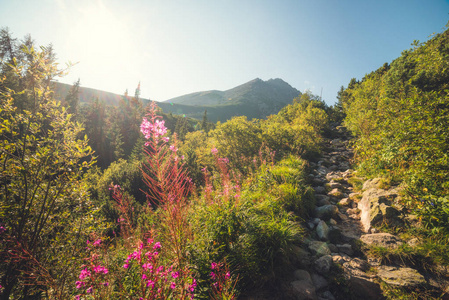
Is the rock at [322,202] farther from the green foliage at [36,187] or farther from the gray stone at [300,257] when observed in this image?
the green foliage at [36,187]

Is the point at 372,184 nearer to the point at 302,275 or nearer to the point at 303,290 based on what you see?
the point at 302,275

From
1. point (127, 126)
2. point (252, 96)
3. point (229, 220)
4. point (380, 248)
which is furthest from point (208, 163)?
point (252, 96)

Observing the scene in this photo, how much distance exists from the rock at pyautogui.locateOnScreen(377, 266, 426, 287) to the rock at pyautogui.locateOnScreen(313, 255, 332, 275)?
0.68 meters

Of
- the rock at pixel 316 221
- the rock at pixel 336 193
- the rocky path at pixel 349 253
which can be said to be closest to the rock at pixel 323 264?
the rocky path at pixel 349 253

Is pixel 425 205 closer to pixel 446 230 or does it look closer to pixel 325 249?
pixel 446 230

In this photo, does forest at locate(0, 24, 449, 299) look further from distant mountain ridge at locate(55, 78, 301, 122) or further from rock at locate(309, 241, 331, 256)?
distant mountain ridge at locate(55, 78, 301, 122)

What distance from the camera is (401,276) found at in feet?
8.20

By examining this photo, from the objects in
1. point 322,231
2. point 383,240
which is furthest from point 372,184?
point 322,231

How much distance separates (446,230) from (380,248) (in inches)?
43.2

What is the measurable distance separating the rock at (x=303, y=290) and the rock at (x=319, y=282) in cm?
12

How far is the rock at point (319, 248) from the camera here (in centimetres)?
314

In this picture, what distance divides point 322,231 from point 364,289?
4.18 feet

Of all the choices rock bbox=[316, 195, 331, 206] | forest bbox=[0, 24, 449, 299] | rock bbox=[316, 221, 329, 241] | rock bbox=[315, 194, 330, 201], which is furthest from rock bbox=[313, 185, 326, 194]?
rock bbox=[316, 221, 329, 241]

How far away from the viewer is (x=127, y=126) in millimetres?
44844
